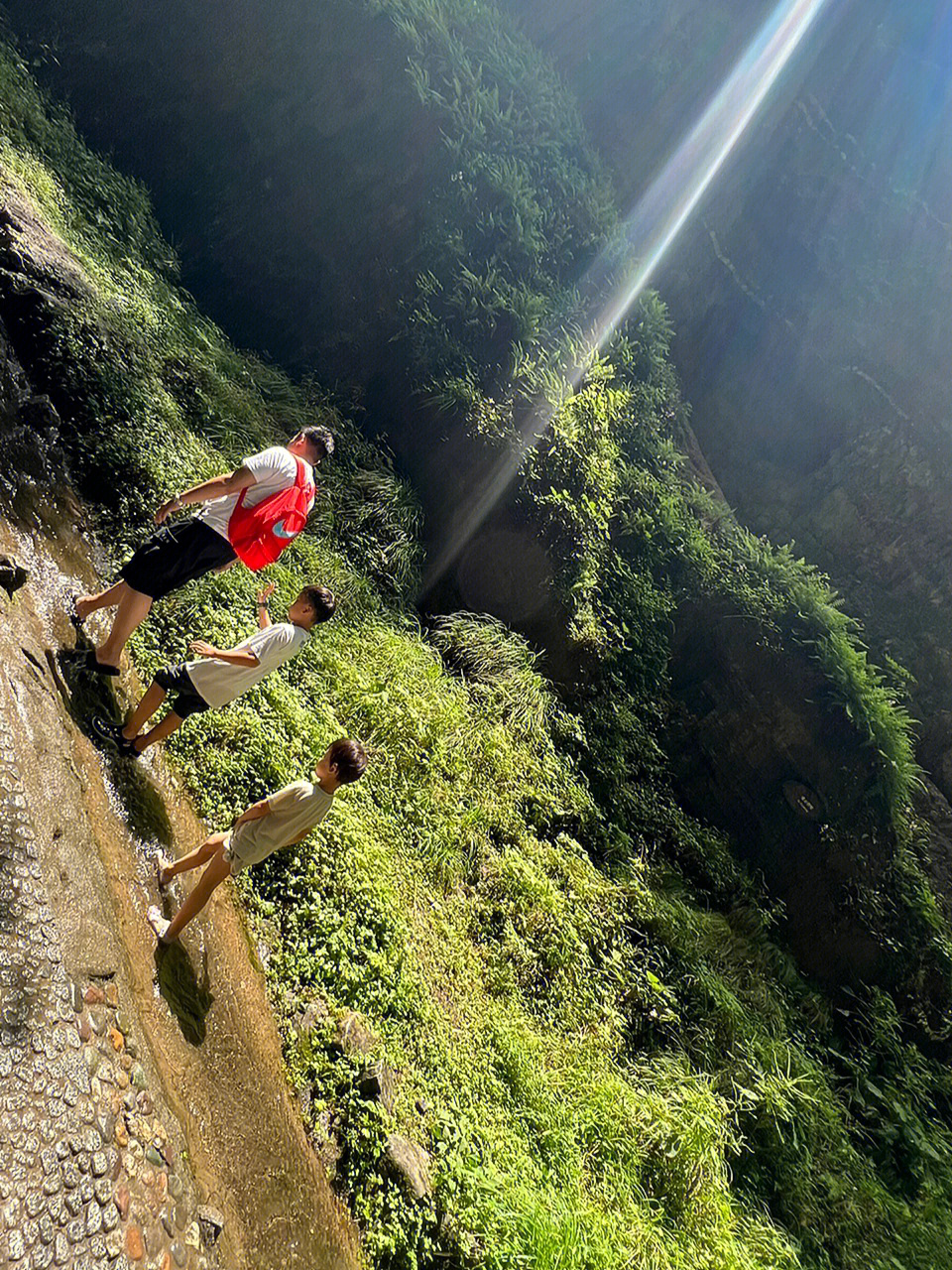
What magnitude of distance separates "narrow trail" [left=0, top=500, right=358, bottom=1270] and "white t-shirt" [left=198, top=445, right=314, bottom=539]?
1.06 meters

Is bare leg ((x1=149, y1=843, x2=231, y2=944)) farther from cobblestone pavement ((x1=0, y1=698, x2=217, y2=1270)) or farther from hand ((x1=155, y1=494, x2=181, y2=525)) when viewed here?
hand ((x1=155, y1=494, x2=181, y2=525))

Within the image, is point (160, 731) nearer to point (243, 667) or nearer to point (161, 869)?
point (243, 667)

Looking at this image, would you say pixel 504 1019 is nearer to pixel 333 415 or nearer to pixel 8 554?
pixel 8 554

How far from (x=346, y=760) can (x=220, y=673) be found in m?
0.86

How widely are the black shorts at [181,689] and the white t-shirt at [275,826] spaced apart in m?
0.67

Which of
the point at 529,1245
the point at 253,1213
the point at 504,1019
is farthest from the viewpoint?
the point at 504,1019

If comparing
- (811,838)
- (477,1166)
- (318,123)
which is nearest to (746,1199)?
(477,1166)

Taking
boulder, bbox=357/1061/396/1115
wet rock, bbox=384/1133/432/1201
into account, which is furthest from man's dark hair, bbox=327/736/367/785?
wet rock, bbox=384/1133/432/1201

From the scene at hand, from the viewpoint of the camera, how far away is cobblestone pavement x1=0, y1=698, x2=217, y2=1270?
8.03ft

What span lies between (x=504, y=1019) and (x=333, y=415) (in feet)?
20.9

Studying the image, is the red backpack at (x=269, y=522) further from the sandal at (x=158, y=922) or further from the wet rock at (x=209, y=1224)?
the wet rock at (x=209, y=1224)

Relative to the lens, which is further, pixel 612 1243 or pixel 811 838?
pixel 811 838

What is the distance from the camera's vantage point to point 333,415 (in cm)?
878

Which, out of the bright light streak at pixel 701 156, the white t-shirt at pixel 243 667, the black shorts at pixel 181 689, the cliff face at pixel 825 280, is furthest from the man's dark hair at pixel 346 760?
the cliff face at pixel 825 280
